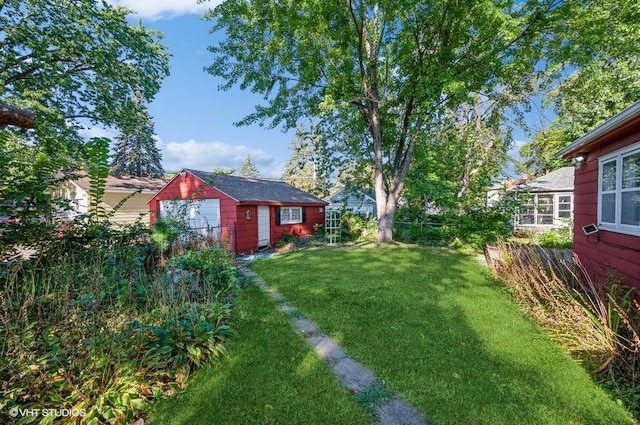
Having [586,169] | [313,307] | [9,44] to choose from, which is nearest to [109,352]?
[313,307]

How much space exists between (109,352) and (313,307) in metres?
2.94

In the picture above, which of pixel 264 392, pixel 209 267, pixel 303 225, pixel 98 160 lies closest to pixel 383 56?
pixel 303 225

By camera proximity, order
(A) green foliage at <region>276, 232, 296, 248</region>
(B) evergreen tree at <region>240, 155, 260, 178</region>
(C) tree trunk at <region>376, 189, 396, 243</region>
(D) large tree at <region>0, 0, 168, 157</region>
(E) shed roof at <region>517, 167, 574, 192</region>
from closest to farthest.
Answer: (D) large tree at <region>0, 0, 168, 157</region> → (C) tree trunk at <region>376, 189, 396, 243</region> → (A) green foliage at <region>276, 232, 296, 248</region> → (E) shed roof at <region>517, 167, 574, 192</region> → (B) evergreen tree at <region>240, 155, 260, 178</region>

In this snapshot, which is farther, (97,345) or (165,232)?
(165,232)

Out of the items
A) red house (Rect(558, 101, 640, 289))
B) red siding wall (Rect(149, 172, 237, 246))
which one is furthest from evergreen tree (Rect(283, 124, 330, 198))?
red house (Rect(558, 101, 640, 289))

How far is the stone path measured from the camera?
2465 millimetres

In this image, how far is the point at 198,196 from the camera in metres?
12.4

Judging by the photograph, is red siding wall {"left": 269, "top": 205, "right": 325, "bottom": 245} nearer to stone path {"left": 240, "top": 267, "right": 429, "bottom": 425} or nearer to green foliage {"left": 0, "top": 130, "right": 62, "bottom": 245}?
green foliage {"left": 0, "top": 130, "right": 62, "bottom": 245}

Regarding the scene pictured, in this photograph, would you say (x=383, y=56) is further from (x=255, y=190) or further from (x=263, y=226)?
(x=263, y=226)

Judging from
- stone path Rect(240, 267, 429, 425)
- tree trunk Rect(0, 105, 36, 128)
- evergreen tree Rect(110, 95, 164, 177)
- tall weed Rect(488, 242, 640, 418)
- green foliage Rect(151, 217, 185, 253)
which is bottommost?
stone path Rect(240, 267, 429, 425)

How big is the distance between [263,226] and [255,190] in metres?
1.95

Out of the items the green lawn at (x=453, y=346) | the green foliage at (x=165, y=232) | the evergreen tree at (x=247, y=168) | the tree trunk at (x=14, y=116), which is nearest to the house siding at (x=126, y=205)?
the green foliage at (x=165, y=232)

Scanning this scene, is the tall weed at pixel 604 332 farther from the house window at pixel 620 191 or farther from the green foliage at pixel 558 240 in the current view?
the green foliage at pixel 558 240

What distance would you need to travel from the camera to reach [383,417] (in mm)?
2463
